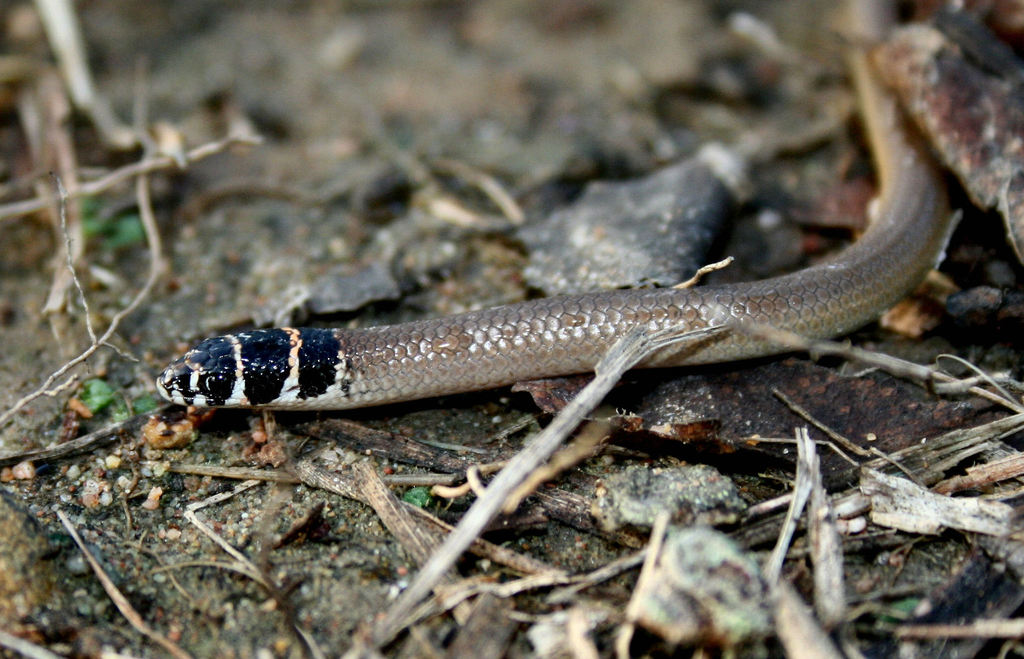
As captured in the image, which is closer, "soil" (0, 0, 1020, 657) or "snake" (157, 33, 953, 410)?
"soil" (0, 0, 1020, 657)

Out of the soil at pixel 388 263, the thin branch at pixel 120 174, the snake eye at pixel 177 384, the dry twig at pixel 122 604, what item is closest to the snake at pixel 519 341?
the snake eye at pixel 177 384

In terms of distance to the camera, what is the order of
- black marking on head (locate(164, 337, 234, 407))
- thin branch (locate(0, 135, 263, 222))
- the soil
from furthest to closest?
thin branch (locate(0, 135, 263, 222))
black marking on head (locate(164, 337, 234, 407))
the soil

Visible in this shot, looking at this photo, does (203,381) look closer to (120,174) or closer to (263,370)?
(263,370)

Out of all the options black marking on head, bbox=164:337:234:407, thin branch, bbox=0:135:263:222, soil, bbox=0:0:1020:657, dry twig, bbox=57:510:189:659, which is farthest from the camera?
thin branch, bbox=0:135:263:222

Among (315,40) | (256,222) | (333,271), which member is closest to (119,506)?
(333,271)

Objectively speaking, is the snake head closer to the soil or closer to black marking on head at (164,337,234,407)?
black marking on head at (164,337,234,407)

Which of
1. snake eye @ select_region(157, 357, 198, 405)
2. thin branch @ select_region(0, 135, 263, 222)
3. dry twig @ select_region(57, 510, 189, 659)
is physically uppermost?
thin branch @ select_region(0, 135, 263, 222)

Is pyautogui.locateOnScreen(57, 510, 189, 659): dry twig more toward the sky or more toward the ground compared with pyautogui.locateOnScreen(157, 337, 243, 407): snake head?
more toward the ground

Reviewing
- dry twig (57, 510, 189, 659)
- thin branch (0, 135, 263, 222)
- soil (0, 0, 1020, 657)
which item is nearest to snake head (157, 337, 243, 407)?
soil (0, 0, 1020, 657)
